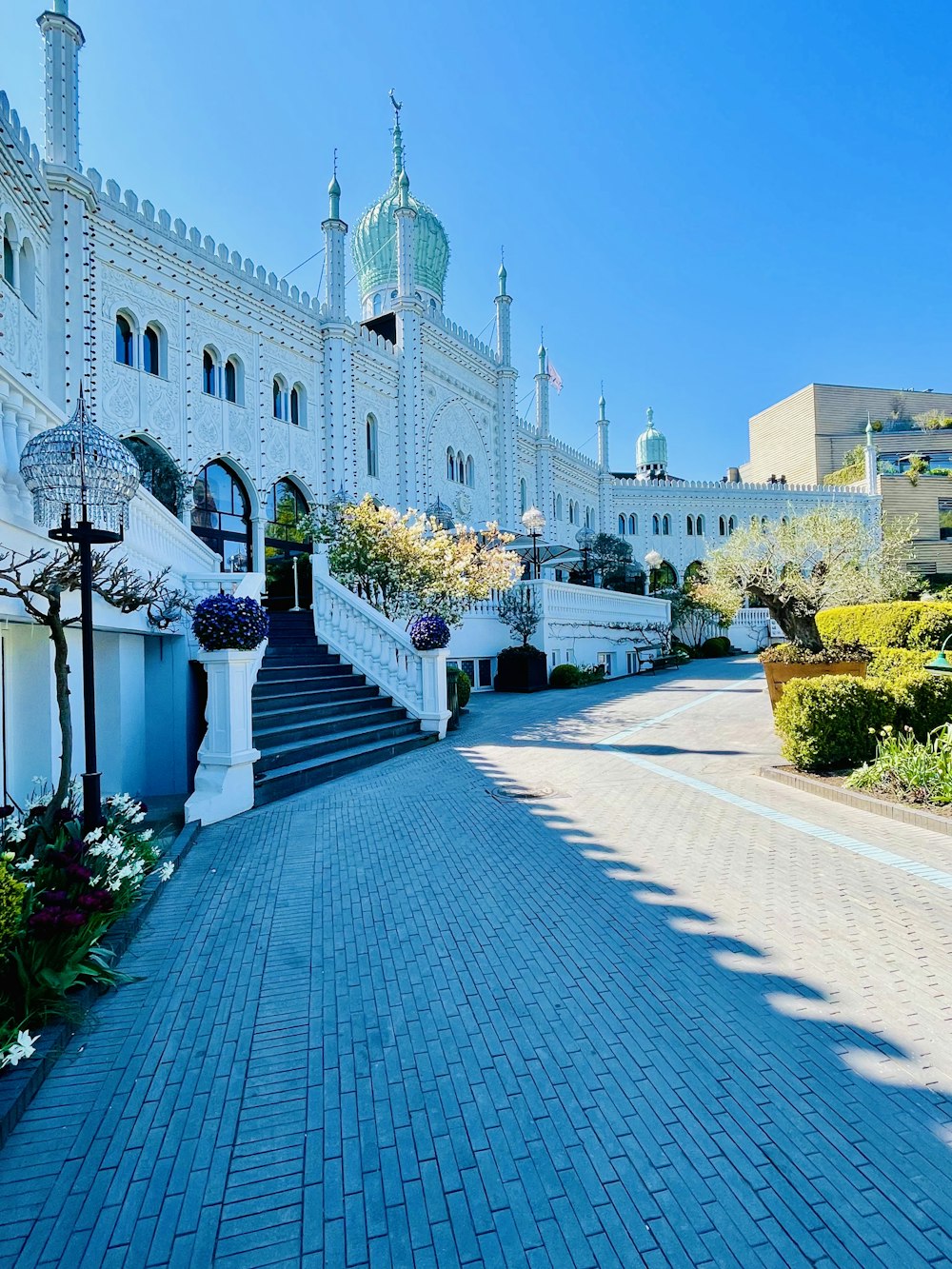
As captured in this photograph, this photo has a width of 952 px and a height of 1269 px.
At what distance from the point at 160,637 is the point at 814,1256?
28.3 ft

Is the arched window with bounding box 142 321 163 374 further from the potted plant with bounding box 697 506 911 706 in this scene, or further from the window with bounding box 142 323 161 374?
the potted plant with bounding box 697 506 911 706

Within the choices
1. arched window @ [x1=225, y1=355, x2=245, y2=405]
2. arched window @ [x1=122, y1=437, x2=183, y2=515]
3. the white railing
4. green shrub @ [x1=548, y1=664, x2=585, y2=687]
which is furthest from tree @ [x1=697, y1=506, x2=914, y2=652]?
arched window @ [x1=225, y1=355, x2=245, y2=405]

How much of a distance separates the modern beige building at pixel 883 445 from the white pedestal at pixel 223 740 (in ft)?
172

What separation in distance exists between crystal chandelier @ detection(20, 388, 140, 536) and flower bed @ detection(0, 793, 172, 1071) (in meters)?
2.10

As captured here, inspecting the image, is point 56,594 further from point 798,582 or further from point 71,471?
point 798,582

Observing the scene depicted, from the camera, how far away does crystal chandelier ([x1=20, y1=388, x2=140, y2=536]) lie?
4699 mm

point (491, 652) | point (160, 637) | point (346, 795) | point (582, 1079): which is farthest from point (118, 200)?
point (582, 1079)

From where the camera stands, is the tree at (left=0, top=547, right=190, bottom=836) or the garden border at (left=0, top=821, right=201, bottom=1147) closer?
the garden border at (left=0, top=821, right=201, bottom=1147)

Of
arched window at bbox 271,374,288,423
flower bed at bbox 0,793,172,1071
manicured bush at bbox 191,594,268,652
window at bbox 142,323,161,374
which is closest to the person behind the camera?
flower bed at bbox 0,793,172,1071

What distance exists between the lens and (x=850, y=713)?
8352 millimetres

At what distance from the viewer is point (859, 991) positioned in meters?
3.43

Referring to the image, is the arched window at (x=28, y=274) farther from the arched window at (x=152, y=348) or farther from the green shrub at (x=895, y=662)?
the green shrub at (x=895, y=662)

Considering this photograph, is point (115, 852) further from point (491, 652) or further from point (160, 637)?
point (491, 652)

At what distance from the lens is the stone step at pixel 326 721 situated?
30.1 feet
